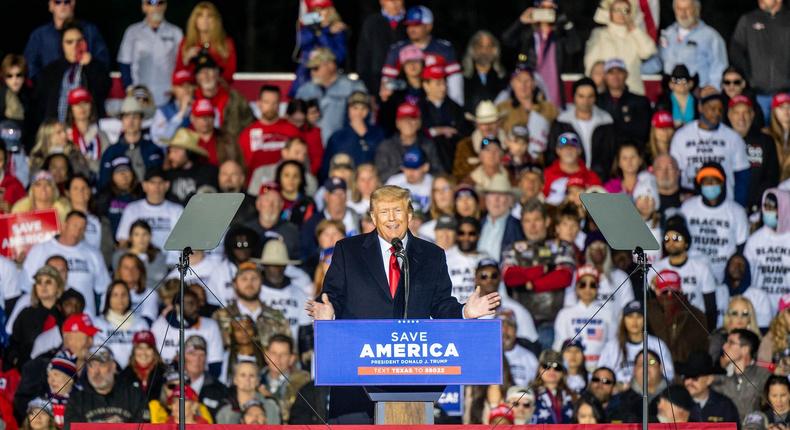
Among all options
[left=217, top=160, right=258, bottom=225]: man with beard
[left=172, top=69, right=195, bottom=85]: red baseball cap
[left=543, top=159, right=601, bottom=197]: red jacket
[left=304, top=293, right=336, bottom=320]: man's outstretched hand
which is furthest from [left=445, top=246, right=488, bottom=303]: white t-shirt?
[left=304, top=293, right=336, bottom=320]: man's outstretched hand

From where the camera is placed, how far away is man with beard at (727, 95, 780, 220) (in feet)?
54.9

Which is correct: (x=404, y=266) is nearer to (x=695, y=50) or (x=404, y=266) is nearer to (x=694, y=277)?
(x=694, y=277)

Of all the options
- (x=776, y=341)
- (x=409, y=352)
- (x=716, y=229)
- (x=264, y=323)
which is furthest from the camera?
(x=716, y=229)

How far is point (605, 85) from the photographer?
1769 cm

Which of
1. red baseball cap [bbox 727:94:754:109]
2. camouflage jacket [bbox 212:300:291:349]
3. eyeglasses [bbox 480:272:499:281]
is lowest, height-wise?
camouflage jacket [bbox 212:300:291:349]

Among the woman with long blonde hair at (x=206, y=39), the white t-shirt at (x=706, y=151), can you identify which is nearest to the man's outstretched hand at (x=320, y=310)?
the white t-shirt at (x=706, y=151)

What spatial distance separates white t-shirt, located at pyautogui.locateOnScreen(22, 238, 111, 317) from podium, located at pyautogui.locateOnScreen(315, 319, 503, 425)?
665cm

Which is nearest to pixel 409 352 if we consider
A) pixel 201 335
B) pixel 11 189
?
pixel 201 335

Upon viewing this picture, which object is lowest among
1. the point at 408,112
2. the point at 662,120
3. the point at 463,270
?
the point at 463,270

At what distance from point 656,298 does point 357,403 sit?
5.57 m

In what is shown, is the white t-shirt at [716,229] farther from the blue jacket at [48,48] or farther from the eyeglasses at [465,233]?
the blue jacket at [48,48]

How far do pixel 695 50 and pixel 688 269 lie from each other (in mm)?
3080

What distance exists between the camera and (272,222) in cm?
1631

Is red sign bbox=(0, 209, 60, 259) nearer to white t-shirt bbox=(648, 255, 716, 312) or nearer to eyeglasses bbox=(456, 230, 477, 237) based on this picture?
eyeglasses bbox=(456, 230, 477, 237)
